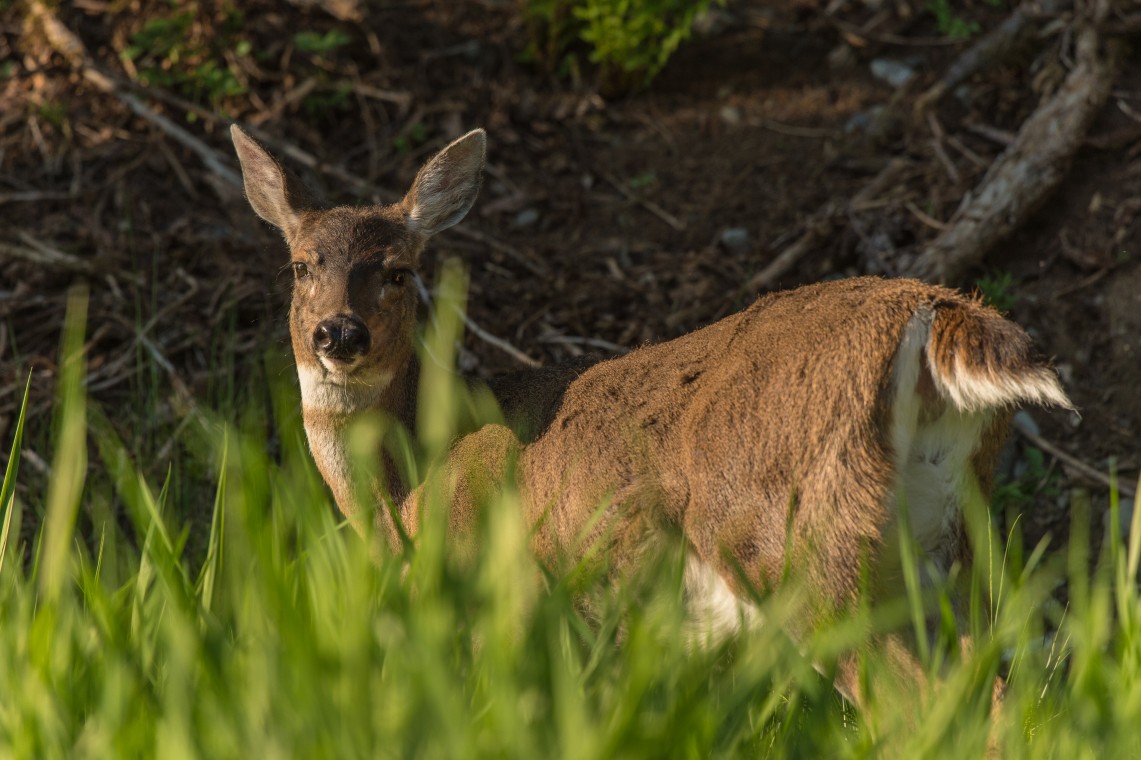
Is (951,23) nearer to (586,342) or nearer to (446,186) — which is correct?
(586,342)

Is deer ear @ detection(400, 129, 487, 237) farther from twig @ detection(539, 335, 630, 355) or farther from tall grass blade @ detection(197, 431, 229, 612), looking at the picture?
tall grass blade @ detection(197, 431, 229, 612)

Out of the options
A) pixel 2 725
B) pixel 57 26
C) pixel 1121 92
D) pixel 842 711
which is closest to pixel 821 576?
pixel 842 711

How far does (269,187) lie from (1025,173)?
124 inches

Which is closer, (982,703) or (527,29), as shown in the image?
(982,703)

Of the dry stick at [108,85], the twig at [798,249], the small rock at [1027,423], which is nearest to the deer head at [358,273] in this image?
the twig at [798,249]

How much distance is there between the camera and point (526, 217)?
6.73 metres

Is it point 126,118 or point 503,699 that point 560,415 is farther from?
point 126,118

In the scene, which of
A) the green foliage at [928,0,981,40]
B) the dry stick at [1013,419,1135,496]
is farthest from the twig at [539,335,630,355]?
the green foliage at [928,0,981,40]

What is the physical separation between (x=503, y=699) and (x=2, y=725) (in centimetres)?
97

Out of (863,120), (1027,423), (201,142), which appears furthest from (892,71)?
(201,142)

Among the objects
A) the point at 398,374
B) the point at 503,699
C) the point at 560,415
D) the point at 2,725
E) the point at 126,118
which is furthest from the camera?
the point at 126,118

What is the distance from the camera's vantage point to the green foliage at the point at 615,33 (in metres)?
6.62

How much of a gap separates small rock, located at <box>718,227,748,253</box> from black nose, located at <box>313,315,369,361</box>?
266cm

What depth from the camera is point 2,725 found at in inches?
95.5
